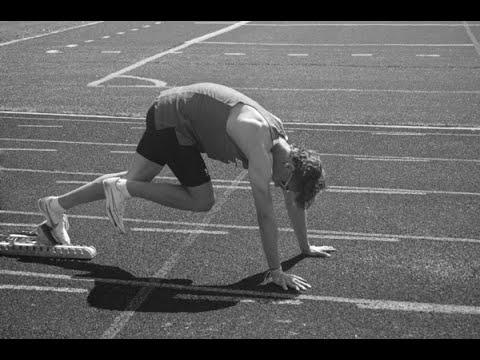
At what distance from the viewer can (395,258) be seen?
593 cm

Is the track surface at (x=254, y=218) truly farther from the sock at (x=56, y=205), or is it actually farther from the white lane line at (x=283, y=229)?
the sock at (x=56, y=205)

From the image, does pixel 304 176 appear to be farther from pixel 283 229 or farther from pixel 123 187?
pixel 283 229

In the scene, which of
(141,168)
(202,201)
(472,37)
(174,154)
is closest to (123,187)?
(141,168)

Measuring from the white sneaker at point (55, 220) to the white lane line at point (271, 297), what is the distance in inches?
17.5

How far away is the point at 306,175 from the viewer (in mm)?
5125

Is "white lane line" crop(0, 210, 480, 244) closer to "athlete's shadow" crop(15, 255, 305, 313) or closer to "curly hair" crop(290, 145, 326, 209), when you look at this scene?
"athlete's shadow" crop(15, 255, 305, 313)

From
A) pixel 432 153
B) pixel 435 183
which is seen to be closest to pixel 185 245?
pixel 435 183

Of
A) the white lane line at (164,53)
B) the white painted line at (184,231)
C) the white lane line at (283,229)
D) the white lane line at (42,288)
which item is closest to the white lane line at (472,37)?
the white lane line at (164,53)

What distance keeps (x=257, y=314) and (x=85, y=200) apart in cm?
176

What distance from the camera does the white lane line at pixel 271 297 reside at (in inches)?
198

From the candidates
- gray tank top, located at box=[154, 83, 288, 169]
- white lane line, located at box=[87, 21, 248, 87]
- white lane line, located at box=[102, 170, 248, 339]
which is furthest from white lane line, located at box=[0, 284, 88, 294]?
white lane line, located at box=[87, 21, 248, 87]

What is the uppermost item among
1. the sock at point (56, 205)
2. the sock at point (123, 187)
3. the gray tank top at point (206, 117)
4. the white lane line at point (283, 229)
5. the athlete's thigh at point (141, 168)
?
the gray tank top at point (206, 117)

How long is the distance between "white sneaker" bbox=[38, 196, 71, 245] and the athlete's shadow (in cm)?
43

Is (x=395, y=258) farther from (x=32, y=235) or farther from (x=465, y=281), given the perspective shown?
(x=32, y=235)
